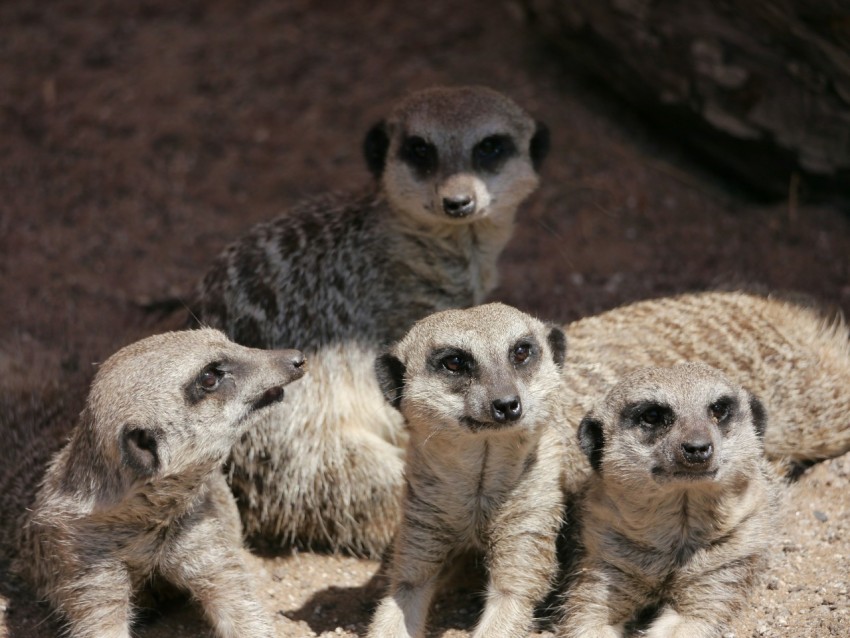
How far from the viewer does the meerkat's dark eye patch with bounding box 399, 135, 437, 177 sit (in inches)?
161

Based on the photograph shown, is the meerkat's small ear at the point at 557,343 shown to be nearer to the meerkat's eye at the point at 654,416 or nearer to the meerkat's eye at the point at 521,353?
the meerkat's eye at the point at 521,353

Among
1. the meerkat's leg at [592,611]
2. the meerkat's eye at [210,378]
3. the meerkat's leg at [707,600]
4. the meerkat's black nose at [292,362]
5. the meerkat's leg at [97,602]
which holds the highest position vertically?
the meerkat's eye at [210,378]

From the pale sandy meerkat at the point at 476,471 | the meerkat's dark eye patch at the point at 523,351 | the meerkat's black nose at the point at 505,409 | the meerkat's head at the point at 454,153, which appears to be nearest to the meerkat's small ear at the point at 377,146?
the meerkat's head at the point at 454,153

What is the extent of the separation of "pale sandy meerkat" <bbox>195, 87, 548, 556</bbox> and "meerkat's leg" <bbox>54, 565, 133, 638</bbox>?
2.60 ft

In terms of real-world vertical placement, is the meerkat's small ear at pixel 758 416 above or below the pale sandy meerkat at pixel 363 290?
above

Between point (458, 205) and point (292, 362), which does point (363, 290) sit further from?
point (292, 362)

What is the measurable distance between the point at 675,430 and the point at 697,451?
0.12 m

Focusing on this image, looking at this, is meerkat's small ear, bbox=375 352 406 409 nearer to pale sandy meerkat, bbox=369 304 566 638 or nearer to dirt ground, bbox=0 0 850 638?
pale sandy meerkat, bbox=369 304 566 638

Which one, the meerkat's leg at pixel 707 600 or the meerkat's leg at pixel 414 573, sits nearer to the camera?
the meerkat's leg at pixel 707 600

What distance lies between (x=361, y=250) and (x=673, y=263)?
166 cm

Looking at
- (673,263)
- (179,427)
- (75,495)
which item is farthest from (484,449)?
(673,263)

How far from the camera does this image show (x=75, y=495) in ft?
10.6

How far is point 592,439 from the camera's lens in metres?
3.21

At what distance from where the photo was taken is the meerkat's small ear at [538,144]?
432 cm
